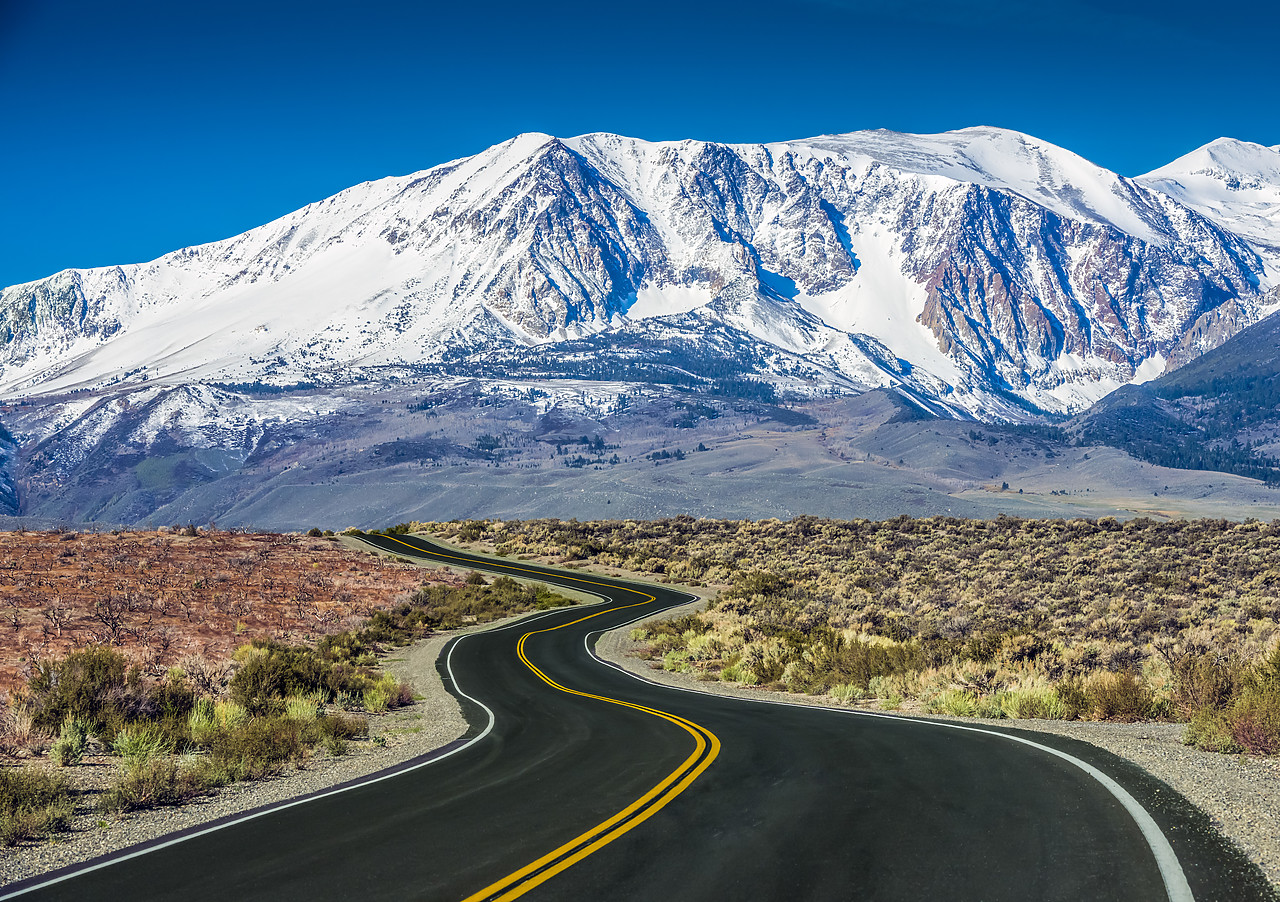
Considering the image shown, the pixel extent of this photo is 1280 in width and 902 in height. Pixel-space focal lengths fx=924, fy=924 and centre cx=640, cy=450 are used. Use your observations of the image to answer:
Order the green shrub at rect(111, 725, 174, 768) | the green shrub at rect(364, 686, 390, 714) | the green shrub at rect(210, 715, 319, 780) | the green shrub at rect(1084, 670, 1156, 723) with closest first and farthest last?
the green shrub at rect(210, 715, 319, 780), the green shrub at rect(111, 725, 174, 768), the green shrub at rect(1084, 670, 1156, 723), the green shrub at rect(364, 686, 390, 714)

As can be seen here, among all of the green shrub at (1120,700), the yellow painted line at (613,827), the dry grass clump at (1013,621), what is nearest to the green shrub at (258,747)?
the yellow painted line at (613,827)

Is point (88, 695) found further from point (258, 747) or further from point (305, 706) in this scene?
point (258, 747)

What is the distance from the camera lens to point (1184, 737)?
11570 millimetres

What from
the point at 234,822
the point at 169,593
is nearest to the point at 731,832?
the point at 234,822

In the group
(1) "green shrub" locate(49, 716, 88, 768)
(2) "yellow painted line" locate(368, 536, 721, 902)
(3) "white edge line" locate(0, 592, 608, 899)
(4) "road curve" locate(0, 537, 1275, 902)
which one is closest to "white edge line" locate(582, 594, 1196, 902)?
(4) "road curve" locate(0, 537, 1275, 902)

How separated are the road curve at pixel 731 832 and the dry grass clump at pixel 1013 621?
10.4ft

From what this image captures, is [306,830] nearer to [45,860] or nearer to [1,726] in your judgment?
[45,860]

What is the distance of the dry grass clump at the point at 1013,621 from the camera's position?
48.6ft

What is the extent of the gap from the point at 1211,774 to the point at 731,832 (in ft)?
17.3

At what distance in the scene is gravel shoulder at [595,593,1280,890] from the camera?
7.62 meters

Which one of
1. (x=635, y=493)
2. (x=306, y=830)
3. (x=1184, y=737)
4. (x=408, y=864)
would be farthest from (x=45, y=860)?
(x=635, y=493)

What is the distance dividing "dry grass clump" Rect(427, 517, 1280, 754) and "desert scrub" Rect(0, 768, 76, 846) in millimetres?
12639

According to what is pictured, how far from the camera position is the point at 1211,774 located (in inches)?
377

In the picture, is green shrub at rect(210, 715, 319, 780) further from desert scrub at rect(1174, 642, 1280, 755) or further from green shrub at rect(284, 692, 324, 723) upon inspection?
desert scrub at rect(1174, 642, 1280, 755)
